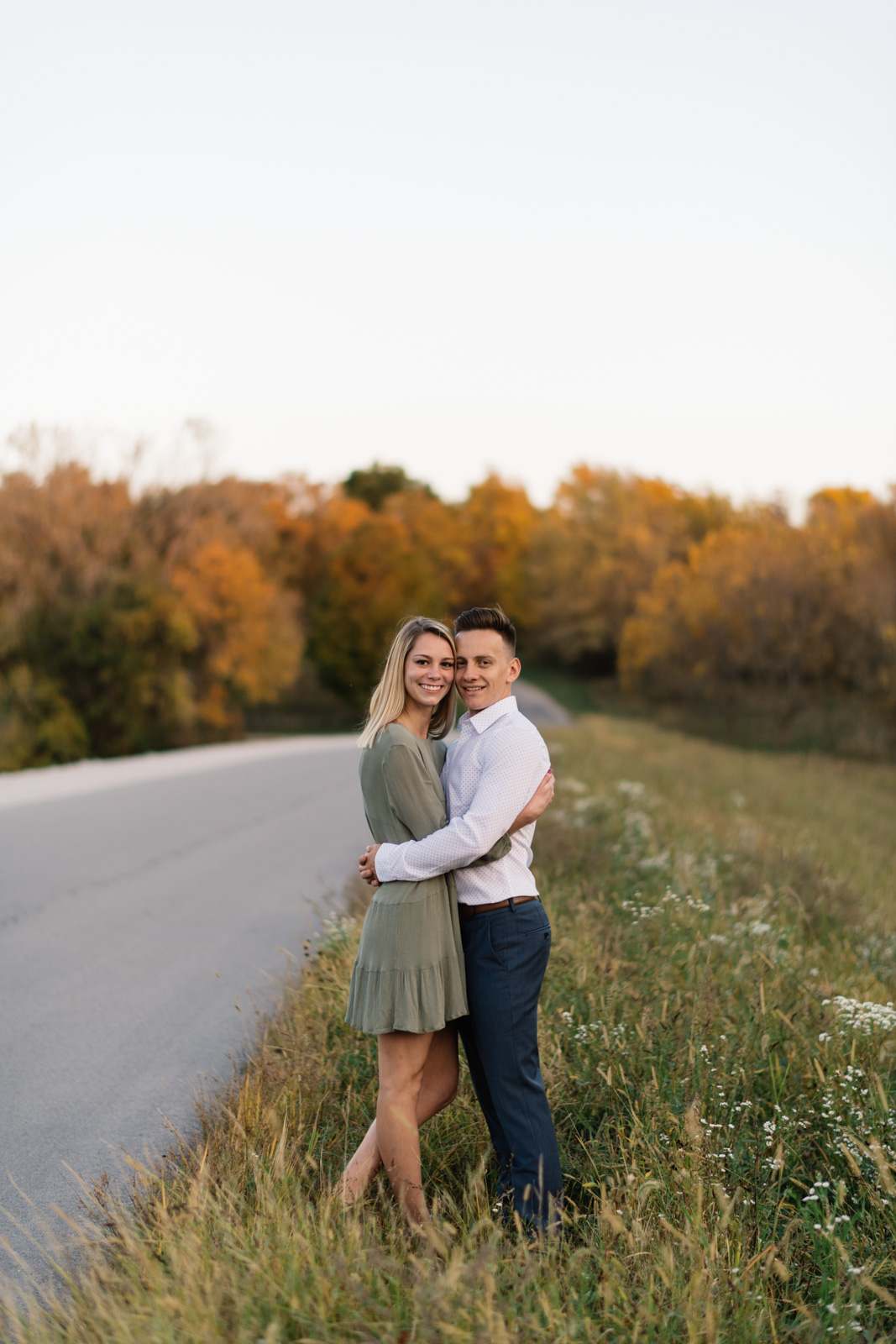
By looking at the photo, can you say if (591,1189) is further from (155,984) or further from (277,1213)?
(155,984)

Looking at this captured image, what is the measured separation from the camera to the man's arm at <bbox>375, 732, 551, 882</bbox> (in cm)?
293

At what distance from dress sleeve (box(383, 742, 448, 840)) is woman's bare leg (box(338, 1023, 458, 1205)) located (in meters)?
0.63

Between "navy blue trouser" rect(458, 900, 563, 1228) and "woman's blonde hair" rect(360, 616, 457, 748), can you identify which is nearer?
"navy blue trouser" rect(458, 900, 563, 1228)

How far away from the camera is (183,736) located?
115ft

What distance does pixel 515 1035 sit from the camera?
3.04 m

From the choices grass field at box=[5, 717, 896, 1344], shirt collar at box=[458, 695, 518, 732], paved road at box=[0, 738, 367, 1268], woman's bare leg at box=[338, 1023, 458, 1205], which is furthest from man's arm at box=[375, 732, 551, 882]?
paved road at box=[0, 738, 367, 1268]

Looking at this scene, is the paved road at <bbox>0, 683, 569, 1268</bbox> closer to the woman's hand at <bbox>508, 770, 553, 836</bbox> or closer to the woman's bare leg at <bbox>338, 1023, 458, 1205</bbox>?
the woman's bare leg at <bbox>338, 1023, 458, 1205</bbox>

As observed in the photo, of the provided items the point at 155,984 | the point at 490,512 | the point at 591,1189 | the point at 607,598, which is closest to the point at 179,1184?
the point at 591,1189

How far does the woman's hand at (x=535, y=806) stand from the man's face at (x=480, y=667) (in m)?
0.32

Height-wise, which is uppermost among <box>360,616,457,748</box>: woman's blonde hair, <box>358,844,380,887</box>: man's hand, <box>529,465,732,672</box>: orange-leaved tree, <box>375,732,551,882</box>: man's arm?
<box>529,465,732,672</box>: orange-leaved tree

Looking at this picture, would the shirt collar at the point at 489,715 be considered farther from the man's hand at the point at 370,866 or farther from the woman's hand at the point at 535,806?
the man's hand at the point at 370,866

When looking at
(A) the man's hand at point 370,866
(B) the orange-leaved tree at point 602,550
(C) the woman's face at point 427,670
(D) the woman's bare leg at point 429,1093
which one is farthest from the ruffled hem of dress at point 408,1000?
(B) the orange-leaved tree at point 602,550

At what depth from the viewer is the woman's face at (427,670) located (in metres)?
3.18

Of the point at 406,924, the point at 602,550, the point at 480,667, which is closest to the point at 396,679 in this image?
the point at 480,667
